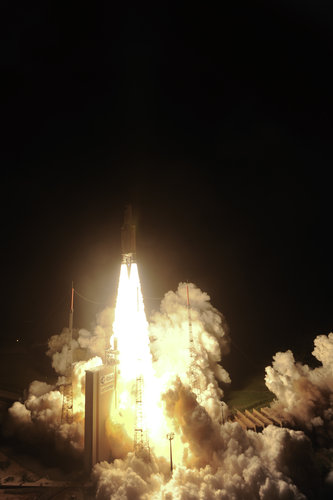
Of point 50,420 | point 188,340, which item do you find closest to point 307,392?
point 188,340

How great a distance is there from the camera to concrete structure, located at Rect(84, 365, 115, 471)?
24656 millimetres

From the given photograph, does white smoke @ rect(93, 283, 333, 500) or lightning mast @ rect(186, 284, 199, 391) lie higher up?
lightning mast @ rect(186, 284, 199, 391)

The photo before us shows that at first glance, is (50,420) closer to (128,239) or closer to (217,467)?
(217,467)

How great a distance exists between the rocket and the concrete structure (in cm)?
1087

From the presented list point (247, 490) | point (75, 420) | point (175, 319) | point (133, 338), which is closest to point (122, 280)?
point (133, 338)

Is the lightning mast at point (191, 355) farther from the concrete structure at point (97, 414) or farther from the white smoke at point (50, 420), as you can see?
the concrete structure at point (97, 414)

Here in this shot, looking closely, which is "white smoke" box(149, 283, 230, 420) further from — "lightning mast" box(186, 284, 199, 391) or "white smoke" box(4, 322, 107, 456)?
"white smoke" box(4, 322, 107, 456)

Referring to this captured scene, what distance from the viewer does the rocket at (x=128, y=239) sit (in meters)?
32.1

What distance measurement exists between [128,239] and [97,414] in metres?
15.9

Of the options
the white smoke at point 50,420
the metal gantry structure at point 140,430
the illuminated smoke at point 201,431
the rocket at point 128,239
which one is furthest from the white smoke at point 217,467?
the rocket at point 128,239

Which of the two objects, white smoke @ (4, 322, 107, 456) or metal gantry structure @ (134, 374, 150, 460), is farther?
white smoke @ (4, 322, 107, 456)

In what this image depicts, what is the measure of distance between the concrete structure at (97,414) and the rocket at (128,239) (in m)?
10.9

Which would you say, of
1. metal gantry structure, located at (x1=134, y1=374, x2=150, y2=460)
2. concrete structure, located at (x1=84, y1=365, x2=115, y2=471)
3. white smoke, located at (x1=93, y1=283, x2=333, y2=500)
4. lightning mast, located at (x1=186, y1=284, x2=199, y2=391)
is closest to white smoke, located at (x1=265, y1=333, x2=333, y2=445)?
white smoke, located at (x1=93, y1=283, x2=333, y2=500)

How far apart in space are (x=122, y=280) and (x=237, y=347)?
3350 centimetres
